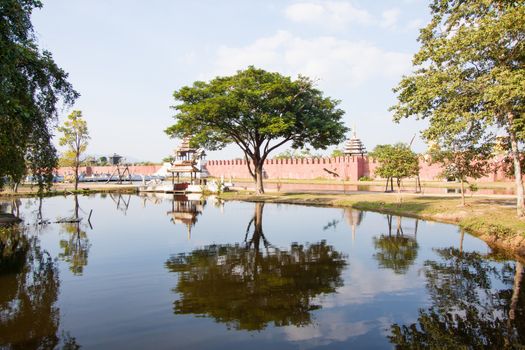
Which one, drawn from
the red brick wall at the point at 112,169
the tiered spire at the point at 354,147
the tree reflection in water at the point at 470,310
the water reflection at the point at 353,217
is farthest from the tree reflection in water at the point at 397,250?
the red brick wall at the point at 112,169

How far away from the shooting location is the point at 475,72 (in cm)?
1514

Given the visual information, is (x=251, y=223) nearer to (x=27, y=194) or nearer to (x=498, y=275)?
(x=498, y=275)

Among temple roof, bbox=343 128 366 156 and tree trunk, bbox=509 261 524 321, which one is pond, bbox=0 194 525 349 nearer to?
tree trunk, bbox=509 261 524 321

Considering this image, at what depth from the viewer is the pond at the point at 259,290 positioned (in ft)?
20.8

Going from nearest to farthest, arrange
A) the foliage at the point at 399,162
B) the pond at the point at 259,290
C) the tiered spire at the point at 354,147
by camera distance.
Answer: the pond at the point at 259,290, the foliage at the point at 399,162, the tiered spire at the point at 354,147

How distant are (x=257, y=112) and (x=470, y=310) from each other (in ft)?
76.1

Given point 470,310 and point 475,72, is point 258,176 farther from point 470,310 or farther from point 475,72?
point 470,310

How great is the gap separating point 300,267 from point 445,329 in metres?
4.45

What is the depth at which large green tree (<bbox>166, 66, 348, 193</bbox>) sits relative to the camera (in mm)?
28156

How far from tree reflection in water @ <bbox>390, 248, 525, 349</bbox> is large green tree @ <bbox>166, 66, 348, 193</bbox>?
61.3 ft

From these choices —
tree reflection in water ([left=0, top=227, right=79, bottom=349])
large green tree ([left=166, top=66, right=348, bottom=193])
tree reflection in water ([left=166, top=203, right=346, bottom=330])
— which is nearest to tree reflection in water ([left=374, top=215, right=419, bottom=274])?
tree reflection in water ([left=166, top=203, right=346, bottom=330])

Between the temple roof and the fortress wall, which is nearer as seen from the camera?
the fortress wall

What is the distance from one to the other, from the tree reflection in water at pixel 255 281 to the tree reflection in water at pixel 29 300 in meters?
2.12

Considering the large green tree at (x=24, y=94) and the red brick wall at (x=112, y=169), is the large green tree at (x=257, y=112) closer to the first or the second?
the large green tree at (x=24, y=94)
